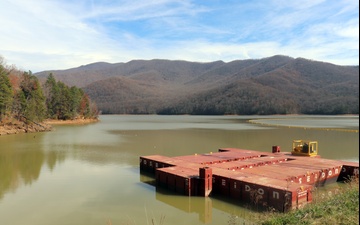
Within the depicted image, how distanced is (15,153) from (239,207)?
985 inches

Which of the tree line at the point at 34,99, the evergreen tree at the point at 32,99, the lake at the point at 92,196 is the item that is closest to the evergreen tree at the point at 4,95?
the tree line at the point at 34,99

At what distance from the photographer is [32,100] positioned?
6475 cm

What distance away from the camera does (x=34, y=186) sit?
60.4 ft

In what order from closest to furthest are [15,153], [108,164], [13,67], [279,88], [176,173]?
[176,173], [108,164], [15,153], [13,67], [279,88]

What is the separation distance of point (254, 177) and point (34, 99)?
6021cm

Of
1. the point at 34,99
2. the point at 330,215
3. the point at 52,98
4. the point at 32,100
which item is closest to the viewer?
the point at 330,215

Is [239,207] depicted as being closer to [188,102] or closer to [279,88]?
[279,88]

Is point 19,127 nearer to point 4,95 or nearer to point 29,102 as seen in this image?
point 4,95

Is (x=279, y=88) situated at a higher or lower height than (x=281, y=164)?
higher

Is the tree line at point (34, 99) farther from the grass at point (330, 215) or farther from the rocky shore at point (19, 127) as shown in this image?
the grass at point (330, 215)

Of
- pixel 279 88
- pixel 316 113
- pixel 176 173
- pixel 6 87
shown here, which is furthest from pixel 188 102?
pixel 176 173

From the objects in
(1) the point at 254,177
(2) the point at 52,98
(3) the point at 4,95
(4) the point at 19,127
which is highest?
(2) the point at 52,98

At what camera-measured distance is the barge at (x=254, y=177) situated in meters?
13.7

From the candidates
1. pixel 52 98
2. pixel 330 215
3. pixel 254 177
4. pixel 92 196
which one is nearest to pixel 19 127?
pixel 52 98
